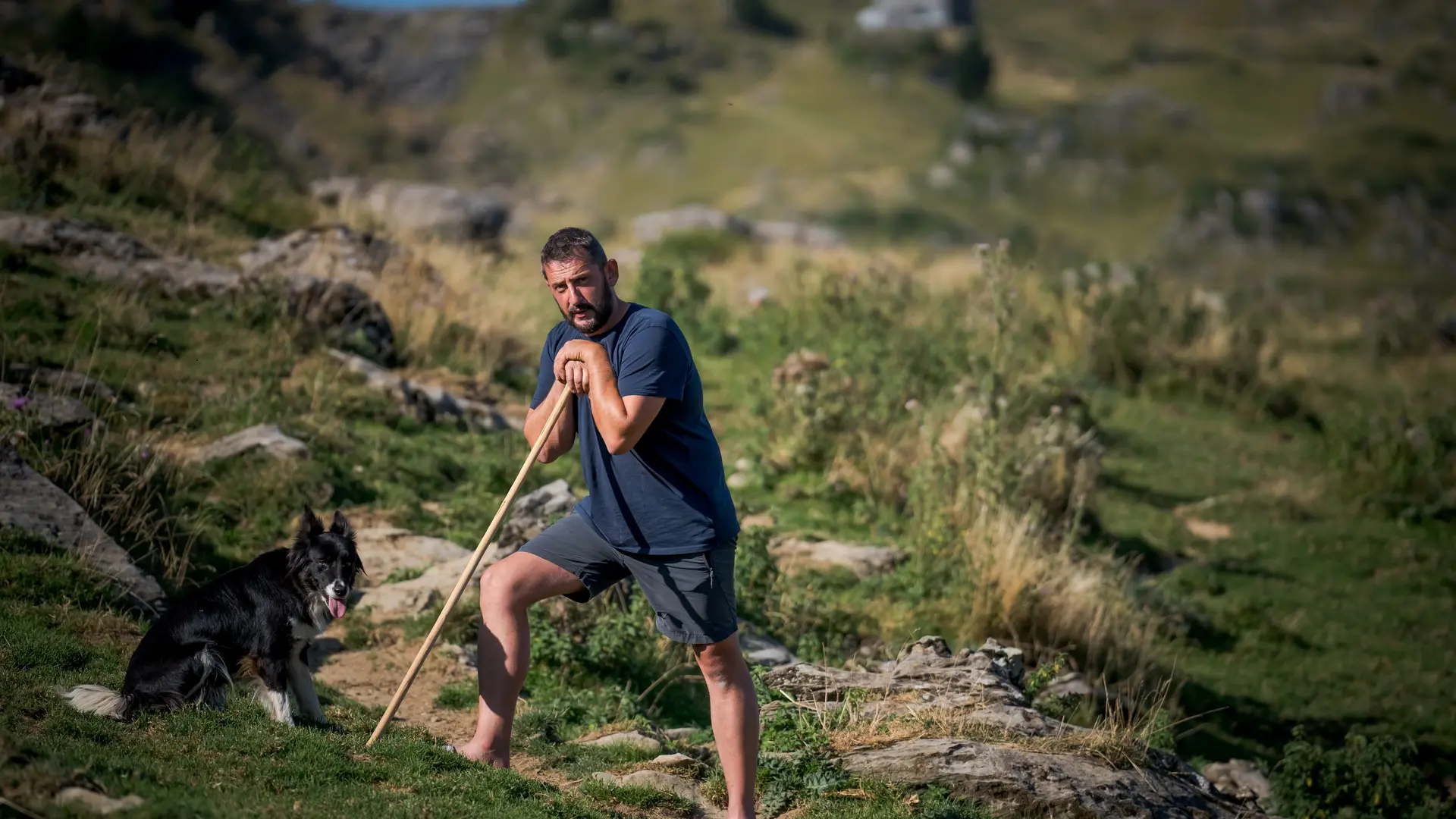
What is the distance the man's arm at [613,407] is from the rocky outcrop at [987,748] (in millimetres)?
2369

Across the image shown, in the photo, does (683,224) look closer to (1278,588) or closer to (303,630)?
(1278,588)

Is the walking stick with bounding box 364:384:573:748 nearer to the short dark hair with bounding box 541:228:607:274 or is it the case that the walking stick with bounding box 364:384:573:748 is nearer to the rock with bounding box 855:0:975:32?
the short dark hair with bounding box 541:228:607:274

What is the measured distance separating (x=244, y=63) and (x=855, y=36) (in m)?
51.2

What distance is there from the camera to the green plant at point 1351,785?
323 inches

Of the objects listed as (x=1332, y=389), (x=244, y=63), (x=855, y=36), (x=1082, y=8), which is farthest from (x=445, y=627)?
(x=1082, y=8)

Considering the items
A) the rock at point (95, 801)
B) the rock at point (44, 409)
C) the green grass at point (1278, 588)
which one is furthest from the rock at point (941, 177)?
the rock at point (95, 801)

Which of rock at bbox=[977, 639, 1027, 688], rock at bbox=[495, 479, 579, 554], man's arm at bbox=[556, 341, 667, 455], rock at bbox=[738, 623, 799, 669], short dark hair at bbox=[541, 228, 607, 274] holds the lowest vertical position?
rock at bbox=[738, 623, 799, 669]

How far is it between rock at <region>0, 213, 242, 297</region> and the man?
831 cm

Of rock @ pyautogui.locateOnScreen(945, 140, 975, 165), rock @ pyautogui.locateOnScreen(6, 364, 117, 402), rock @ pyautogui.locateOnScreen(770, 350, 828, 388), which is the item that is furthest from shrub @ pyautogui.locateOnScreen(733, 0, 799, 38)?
rock @ pyautogui.locateOnScreen(6, 364, 117, 402)

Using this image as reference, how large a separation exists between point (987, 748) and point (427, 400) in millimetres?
7221

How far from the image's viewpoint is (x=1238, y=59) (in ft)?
276

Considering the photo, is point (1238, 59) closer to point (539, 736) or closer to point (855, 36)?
point (855, 36)

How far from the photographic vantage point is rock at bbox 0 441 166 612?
745cm

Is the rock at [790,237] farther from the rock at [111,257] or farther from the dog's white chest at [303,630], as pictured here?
the dog's white chest at [303,630]
